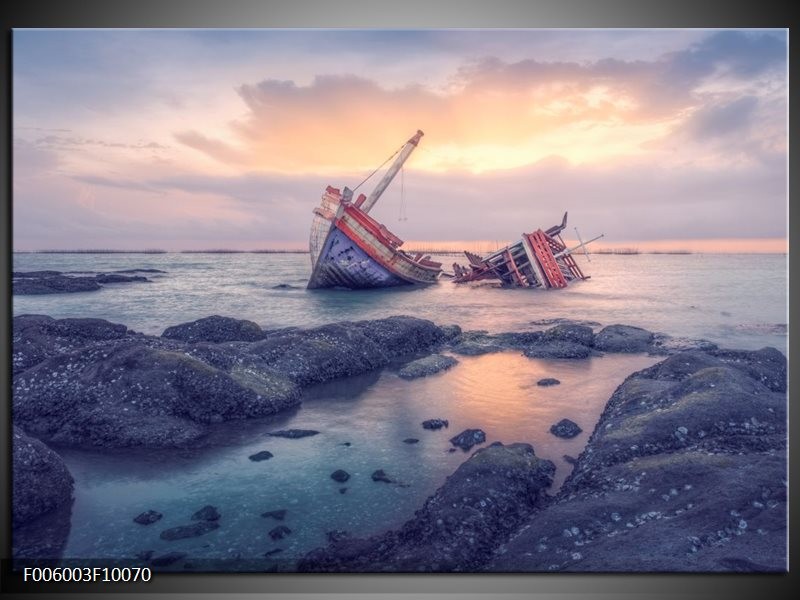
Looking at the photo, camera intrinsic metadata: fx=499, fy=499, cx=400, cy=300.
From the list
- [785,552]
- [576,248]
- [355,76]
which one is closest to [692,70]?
[576,248]

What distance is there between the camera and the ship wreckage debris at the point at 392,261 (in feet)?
35.4

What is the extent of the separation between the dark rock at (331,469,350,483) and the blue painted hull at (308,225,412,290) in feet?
22.4

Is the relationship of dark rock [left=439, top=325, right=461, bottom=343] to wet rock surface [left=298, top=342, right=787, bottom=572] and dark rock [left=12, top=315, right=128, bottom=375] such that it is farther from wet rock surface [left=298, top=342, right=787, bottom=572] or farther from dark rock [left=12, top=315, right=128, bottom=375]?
dark rock [left=12, top=315, right=128, bottom=375]

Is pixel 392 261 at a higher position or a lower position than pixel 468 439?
higher

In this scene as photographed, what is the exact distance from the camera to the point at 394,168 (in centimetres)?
827

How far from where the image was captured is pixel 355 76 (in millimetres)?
6957

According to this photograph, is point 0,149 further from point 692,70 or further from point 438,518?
point 692,70

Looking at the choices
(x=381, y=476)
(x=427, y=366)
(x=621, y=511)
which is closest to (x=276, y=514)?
(x=381, y=476)

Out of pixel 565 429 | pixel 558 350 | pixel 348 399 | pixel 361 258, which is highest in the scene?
pixel 361 258

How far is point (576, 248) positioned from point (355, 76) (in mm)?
5209

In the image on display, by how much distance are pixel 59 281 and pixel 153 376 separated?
7.58ft

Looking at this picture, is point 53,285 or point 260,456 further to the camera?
point 53,285

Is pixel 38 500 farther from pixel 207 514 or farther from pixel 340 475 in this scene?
pixel 340 475

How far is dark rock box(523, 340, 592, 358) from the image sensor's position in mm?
10414
